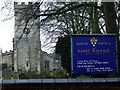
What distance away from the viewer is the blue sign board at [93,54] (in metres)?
11.9

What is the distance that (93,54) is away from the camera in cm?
1194

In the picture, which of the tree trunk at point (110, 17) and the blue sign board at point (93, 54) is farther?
the tree trunk at point (110, 17)

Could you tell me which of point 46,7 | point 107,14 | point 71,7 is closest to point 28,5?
point 46,7

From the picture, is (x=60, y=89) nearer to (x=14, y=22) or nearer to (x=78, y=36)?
(x=78, y=36)

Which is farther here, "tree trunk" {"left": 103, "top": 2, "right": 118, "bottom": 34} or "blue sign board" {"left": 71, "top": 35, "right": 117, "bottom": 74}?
"tree trunk" {"left": 103, "top": 2, "right": 118, "bottom": 34}

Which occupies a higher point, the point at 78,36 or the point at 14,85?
the point at 78,36

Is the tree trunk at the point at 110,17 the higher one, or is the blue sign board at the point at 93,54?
the tree trunk at the point at 110,17

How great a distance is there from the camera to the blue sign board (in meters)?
11.9

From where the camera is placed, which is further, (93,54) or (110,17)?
(110,17)

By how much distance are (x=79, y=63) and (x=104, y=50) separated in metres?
1.01

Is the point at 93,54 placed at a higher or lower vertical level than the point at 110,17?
lower

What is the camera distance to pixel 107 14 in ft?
57.2

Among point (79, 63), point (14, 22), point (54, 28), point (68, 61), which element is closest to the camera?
point (79, 63)

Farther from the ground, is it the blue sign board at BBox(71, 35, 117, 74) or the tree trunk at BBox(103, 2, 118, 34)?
the tree trunk at BBox(103, 2, 118, 34)
